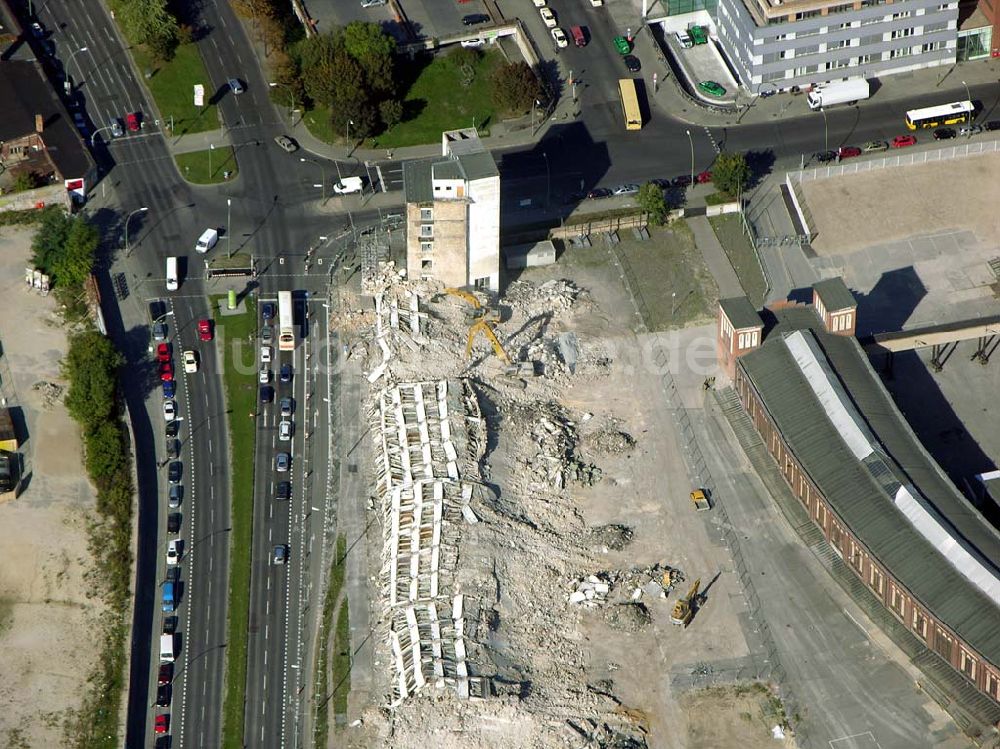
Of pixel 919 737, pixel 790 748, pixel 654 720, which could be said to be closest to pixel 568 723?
pixel 654 720

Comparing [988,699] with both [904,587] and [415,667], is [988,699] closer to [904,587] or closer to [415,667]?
[904,587]

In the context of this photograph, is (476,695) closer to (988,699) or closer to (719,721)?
(719,721)

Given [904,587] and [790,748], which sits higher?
[904,587]

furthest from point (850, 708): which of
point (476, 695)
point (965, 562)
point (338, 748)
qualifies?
point (338, 748)

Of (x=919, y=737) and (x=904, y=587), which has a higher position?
(x=904, y=587)

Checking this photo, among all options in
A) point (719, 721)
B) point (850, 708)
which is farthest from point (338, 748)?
point (850, 708)

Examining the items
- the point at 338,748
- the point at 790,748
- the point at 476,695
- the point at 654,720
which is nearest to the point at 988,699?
the point at 790,748

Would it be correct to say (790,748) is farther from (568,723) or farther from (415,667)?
(415,667)
